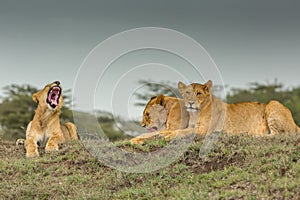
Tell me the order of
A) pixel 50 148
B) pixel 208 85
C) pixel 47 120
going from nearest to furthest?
pixel 208 85 → pixel 50 148 → pixel 47 120

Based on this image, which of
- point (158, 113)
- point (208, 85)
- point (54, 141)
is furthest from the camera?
point (54, 141)

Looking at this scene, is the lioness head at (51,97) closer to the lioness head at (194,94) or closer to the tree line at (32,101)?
the lioness head at (194,94)

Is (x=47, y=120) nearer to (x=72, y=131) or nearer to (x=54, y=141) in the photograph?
(x=54, y=141)

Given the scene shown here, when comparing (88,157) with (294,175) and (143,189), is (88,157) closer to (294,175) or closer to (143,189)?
(143,189)

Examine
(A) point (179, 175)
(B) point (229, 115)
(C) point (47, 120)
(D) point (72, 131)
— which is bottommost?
(A) point (179, 175)

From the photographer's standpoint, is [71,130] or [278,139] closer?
[278,139]

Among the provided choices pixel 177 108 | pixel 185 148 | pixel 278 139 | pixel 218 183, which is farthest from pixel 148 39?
pixel 218 183

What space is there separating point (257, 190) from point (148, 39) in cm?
428

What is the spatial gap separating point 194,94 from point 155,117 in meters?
1.19

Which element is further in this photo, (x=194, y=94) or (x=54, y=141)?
(x=54, y=141)

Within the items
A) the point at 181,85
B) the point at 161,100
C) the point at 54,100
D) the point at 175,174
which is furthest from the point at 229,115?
the point at 54,100

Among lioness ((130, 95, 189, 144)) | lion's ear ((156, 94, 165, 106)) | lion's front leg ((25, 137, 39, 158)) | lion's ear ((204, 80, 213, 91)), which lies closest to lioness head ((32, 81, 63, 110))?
lion's front leg ((25, 137, 39, 158))

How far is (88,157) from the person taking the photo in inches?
454

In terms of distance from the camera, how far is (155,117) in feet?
41.5
